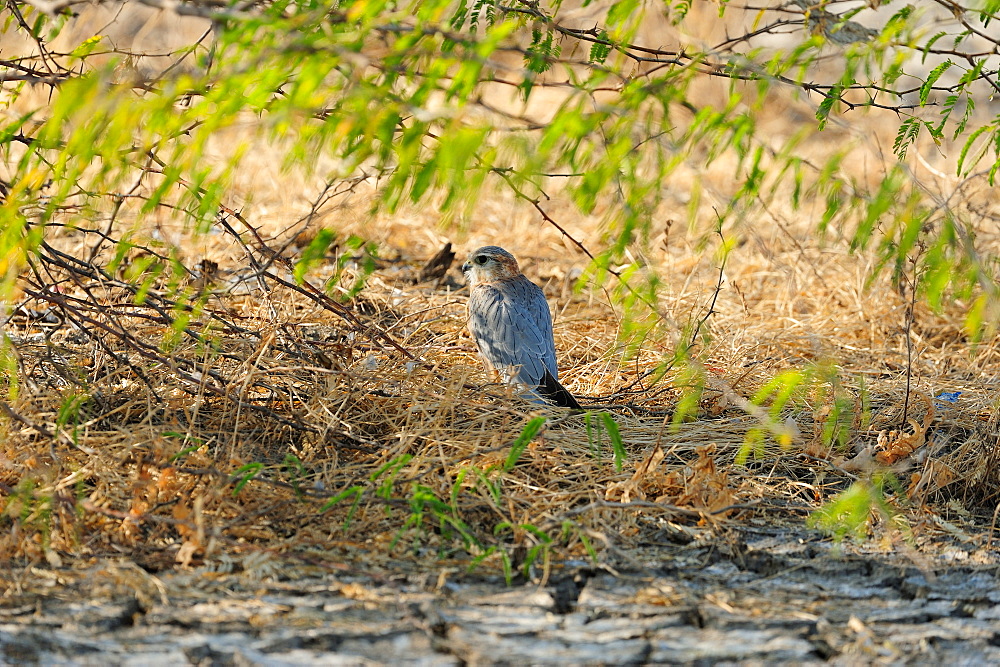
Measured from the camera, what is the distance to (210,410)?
12.0 feet

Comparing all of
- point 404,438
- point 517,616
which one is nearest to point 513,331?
point 404,438

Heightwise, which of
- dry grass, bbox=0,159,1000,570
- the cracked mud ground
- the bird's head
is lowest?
the cracked mud ground

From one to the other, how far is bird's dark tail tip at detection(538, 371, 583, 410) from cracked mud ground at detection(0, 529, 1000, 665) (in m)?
1.13

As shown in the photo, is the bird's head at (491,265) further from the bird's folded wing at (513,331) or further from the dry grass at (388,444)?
the dry grass at (388,444)

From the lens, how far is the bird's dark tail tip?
4.05 metres

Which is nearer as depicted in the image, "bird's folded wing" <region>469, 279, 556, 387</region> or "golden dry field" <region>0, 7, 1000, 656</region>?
"golden dry field" <region>0, 7, 1000, 656</region>

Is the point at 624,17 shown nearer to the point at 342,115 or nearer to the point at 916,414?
the point at 342,115

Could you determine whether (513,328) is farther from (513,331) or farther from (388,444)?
(388,444)

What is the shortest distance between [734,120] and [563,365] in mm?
2848

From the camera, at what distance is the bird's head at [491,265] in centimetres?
490

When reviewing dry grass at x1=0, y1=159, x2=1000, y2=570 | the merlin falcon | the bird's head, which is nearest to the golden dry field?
dry grass at x1=0, y1=159, x2=1000, y2=570

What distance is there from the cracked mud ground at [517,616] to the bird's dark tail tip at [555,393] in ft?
3.72

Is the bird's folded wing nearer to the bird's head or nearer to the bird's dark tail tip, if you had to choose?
the bird's dark tail tip

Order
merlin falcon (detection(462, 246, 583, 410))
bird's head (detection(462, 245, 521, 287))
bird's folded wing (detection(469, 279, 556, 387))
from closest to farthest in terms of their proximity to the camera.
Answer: merlin falcon (detection(462, 246, 583, 410))
bird's folded wing (detection(469, 279, 556, 387))
bird's head (detection(462, 245, 521, 287))
